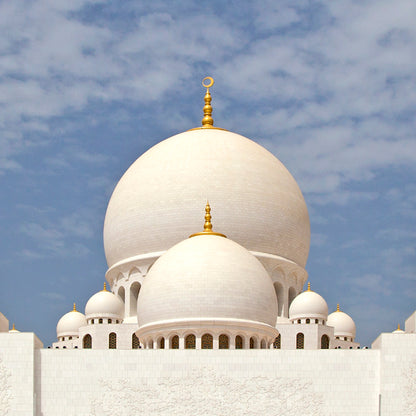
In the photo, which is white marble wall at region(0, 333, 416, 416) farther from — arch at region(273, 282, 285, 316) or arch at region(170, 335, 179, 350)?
arch at region(273, 282, 285, 316)

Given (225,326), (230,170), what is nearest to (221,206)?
(230,170)

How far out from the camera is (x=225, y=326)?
35375mm

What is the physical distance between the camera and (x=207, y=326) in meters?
35.3

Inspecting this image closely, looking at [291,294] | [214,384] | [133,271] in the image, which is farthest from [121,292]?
[214,384]

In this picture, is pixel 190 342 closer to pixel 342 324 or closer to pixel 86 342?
pixel 86 342

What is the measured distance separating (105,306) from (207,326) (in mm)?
7763

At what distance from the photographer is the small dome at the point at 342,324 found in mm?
47453

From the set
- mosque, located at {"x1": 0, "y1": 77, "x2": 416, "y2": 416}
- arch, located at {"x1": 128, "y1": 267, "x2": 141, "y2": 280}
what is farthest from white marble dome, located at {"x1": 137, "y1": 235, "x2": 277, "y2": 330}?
arch, located at {"x1": 128, "y1": 267, "x2": 141, "y2": 280}

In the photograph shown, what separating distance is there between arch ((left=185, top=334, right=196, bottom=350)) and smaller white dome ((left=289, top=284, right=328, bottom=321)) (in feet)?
23.9

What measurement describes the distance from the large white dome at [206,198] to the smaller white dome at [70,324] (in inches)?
148

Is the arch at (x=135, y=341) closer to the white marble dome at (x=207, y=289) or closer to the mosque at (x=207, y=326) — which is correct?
the mosque at (x=207, y=326)

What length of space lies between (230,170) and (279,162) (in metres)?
3.11

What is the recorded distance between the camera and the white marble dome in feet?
117

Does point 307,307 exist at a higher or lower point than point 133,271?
lower
